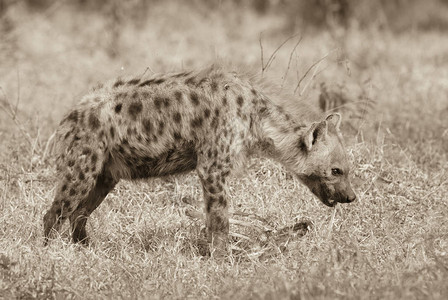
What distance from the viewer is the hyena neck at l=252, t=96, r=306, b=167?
5.20 metres

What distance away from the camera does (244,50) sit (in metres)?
11.0

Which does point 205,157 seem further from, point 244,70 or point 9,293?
point 9,293

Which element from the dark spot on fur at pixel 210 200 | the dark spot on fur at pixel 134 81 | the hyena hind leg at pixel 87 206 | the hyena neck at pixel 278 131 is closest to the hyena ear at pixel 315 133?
the hyena neck at pixel 278 131

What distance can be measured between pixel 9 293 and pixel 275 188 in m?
2.27

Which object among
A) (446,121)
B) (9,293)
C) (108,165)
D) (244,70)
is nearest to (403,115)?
(446,121)

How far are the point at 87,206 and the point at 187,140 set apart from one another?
779 mm

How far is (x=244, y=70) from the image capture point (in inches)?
210

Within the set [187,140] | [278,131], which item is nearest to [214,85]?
[187,140]

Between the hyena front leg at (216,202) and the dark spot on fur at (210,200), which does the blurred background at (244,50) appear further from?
the dark spot on fur at (210,200)

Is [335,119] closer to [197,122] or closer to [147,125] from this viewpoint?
[197,122]

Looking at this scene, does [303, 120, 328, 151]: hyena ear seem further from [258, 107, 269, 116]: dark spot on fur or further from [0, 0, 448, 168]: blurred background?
[0, 0, 448, 168]: blurred background

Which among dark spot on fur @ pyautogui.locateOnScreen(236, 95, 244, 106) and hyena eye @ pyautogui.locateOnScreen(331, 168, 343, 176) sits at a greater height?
dark spot on fur @ pyautogui.locateOnScreen(236, 95, 244, 106)

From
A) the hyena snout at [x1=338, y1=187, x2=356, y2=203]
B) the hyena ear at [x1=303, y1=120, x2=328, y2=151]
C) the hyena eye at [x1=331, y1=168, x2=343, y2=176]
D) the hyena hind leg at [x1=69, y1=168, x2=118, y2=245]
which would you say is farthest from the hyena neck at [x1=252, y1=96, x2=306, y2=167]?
the hyena hind leg at [x1=69, y1=168, x2=118, y2=245]

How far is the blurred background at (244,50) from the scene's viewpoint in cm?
747
